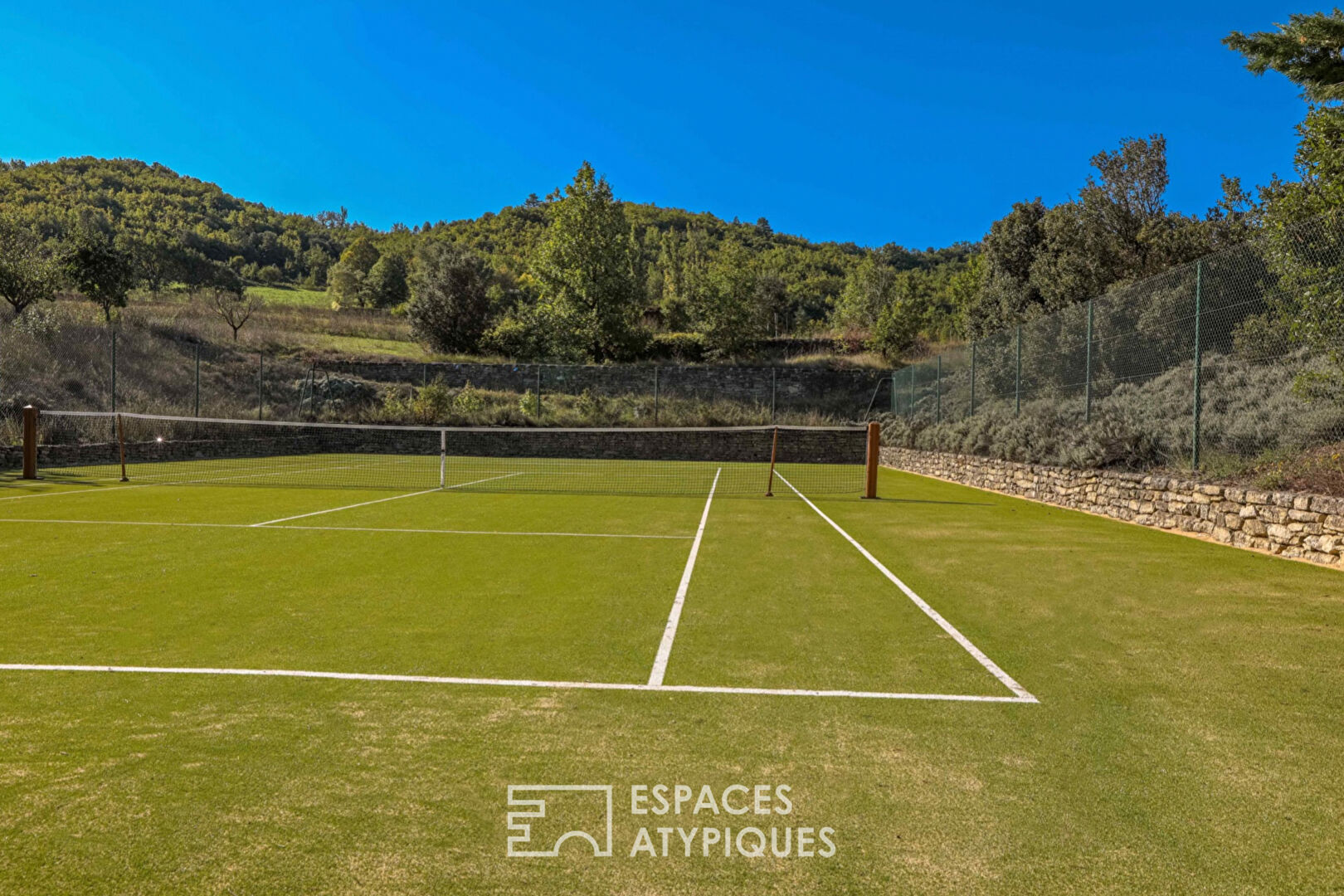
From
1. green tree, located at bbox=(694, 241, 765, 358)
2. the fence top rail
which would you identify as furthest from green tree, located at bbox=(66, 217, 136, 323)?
green tree, located at bbox=(694, 241, 765, 358)

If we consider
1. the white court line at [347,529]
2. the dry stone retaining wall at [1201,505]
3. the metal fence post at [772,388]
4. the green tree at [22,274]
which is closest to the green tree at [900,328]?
the metal fence post at [772,388]

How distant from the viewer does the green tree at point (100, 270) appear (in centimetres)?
3114

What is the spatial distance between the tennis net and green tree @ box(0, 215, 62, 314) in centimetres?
708

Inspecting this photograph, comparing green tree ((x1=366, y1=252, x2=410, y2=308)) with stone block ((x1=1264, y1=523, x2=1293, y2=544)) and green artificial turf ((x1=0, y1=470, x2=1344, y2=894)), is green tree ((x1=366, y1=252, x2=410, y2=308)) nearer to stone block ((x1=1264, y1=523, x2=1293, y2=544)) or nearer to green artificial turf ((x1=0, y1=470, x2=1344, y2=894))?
green artificial turf ((x1=0, y1=470, x2=1344, y2=894))

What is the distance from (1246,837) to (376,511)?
1161 centimetres

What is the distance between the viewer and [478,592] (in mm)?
6594

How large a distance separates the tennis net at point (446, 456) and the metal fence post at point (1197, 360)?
19.2 feet

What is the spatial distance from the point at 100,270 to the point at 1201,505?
3800 cm

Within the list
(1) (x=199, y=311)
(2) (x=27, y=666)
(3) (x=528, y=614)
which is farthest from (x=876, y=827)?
(1) (x=199, y=311)

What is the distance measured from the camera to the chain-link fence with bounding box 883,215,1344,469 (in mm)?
9344

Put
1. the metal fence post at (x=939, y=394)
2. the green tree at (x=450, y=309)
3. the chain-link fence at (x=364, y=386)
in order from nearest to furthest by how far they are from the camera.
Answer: the metal fence post at (x=939, y=394) < the chain-link fence at (x=364, y=386) < the green tree at (x=450, y=309)

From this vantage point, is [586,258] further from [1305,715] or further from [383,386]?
[1305,715]

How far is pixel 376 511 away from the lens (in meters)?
12.2
